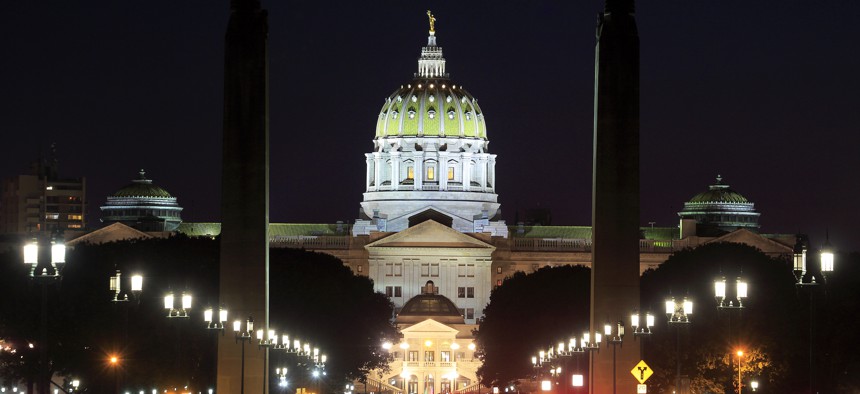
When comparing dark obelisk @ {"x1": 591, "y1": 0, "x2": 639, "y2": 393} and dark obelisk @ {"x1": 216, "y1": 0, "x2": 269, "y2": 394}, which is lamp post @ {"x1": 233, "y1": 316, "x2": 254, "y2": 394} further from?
dark obelisk @ {"x1": 591, "y1": 0, "x2": 639, "y2": 393}

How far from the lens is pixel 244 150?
10438cm

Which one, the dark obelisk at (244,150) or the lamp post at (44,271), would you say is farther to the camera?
the dark obelisk at (244,150)

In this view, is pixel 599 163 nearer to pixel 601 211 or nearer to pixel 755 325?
pixel 601 211

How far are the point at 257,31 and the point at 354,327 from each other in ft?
312

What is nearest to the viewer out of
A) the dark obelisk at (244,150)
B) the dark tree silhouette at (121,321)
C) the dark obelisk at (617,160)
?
the dark obelisk at (617,160)

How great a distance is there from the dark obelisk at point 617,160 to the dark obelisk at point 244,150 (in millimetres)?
15432

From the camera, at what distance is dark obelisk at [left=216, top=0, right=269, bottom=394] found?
104 meters

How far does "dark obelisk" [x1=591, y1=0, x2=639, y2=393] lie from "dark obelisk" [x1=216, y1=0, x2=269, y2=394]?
15.4 m

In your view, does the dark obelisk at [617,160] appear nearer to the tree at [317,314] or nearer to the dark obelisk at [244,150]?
the dark obelisk at [244,150]

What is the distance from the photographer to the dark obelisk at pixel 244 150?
341ft

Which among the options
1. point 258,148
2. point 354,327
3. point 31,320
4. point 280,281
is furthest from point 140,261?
point 258,148

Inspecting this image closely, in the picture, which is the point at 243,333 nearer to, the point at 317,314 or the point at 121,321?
the point at 121,321

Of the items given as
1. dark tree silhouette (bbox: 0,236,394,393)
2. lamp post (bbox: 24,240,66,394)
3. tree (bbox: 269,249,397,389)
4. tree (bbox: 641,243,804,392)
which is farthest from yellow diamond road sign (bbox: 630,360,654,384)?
tree (bbox: 269,249,397,389)

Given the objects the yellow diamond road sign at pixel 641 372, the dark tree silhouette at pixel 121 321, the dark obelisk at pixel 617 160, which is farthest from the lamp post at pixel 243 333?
the yellow diamond road sign at pixel 641 372
